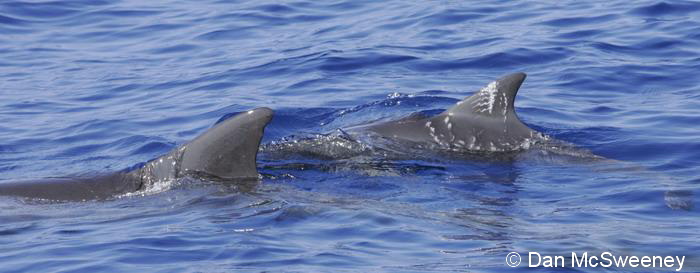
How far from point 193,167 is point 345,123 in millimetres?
3635

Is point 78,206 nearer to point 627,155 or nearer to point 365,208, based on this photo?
point 365,208

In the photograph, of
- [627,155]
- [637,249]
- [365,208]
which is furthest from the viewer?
[627,155]

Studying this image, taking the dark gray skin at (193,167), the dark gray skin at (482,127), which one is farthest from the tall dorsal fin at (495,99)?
the dark gray skin at (193,167)

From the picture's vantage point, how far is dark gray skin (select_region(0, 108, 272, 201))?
1062 cm

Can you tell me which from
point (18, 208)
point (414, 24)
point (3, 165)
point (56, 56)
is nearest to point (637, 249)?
point (18, 208)

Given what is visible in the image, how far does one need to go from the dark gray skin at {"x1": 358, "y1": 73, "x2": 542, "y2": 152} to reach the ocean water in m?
0.41

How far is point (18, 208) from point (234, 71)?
7246 mm

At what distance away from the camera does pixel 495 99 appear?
12.5 metres

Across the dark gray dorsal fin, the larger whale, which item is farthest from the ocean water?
the larger whale

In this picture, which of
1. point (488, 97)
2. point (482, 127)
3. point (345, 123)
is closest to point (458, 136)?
point (482, 127)

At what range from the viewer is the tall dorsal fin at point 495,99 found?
12328 millimetres

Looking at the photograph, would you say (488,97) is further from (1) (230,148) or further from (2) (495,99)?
(1) (230,148)

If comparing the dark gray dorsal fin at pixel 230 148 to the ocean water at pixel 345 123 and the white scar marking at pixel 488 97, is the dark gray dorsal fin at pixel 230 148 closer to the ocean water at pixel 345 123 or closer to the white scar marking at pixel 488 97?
the ocean water at pixel 345 123

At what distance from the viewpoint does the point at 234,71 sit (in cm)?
1761
